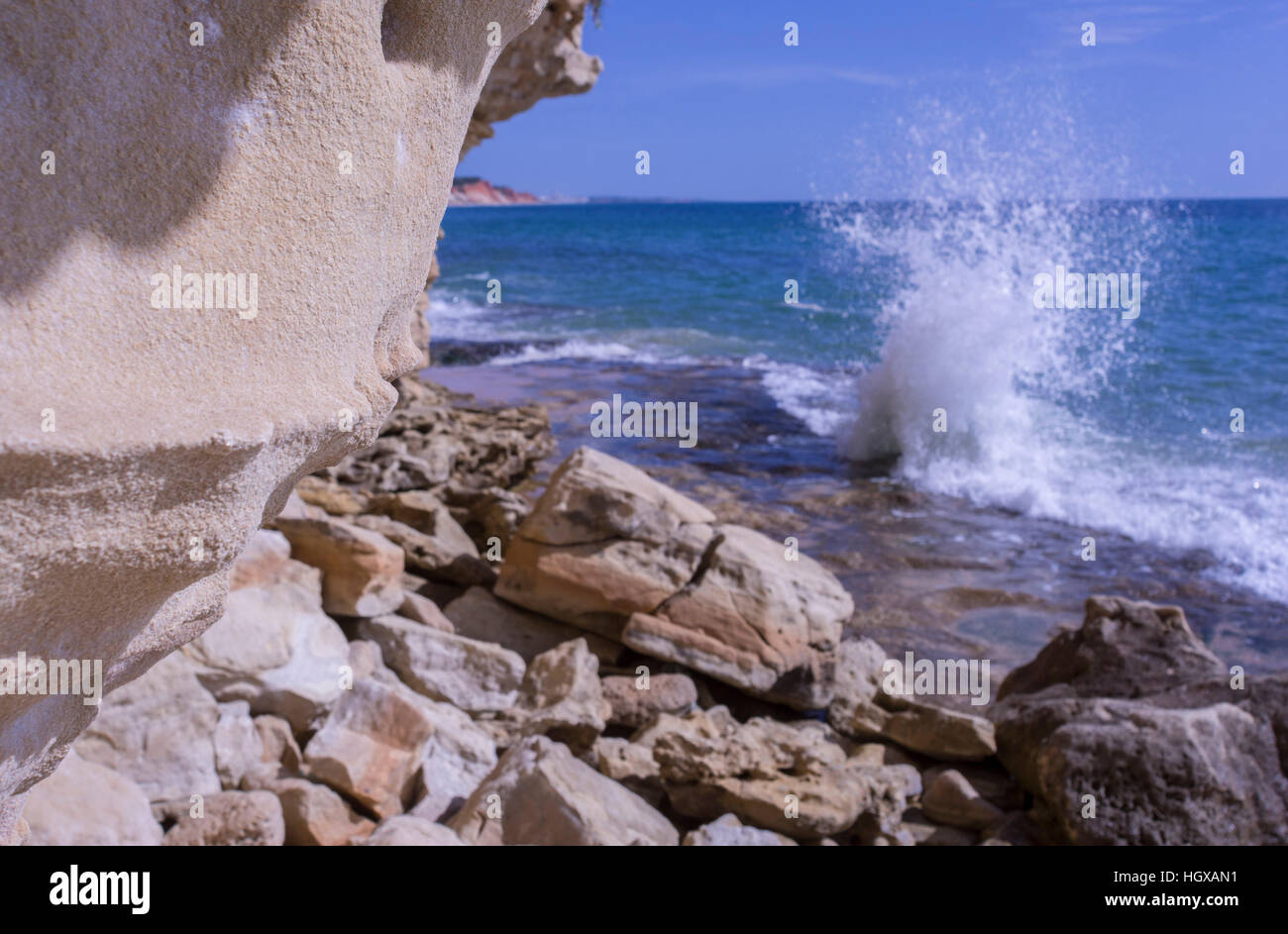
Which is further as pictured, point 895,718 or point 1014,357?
point 1014,357

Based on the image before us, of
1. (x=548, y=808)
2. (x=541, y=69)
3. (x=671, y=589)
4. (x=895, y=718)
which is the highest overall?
(x=541, y=69)

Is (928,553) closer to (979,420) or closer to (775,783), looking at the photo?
(979,420)

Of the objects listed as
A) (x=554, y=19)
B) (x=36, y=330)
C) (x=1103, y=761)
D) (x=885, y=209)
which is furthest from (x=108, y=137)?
(x=885, y=209)

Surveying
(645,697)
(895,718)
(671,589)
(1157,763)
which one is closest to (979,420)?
(671,589)

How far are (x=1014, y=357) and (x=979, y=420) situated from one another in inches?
48.8

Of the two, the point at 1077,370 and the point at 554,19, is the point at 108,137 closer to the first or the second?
the point at 554,19

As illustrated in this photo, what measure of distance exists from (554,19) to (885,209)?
1509 inches

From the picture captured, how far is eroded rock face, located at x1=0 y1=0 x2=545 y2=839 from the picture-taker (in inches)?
48.4

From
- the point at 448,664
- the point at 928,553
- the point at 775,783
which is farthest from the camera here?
the point at 928,553

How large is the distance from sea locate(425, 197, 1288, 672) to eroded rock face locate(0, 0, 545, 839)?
17.2 ft

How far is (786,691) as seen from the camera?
5.19 m

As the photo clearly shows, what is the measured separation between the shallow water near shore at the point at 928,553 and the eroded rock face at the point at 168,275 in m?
5.16

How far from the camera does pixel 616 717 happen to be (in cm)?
482

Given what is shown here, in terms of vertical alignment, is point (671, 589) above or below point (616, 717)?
above
